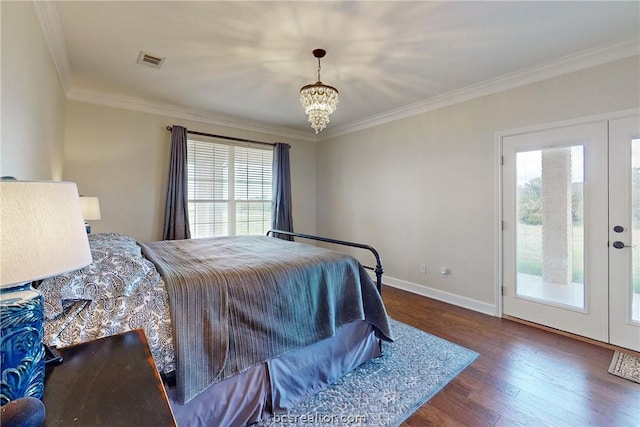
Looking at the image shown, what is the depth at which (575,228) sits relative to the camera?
2.71m

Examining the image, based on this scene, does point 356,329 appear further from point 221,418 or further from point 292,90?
point 292,90

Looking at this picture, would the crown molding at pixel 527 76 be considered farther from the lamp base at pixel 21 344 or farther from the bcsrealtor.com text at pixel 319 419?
the lamp base at pixel 21 344

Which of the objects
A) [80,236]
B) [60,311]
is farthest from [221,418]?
[80,236]

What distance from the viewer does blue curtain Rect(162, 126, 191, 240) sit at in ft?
12.6

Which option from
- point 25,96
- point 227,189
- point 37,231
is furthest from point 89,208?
point 37,231

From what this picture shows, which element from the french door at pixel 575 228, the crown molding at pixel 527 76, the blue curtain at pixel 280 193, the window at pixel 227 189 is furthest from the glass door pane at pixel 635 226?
the window at pixel 227 189

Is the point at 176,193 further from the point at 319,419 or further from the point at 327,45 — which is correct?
the point at 319,419

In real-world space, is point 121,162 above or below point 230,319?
above

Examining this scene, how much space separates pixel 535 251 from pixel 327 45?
290cm

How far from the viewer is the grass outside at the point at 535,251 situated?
8.82ft

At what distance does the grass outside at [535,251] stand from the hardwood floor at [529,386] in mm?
593

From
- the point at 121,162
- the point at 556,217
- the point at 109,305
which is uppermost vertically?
the point at 121,162

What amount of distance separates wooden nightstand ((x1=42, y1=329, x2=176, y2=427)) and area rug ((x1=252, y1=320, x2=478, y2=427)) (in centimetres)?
99

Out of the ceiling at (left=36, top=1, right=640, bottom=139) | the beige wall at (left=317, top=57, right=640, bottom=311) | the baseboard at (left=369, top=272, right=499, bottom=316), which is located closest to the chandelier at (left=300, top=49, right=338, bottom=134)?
the ceiling at (left=36, top=1, right=640, bottom=139)
